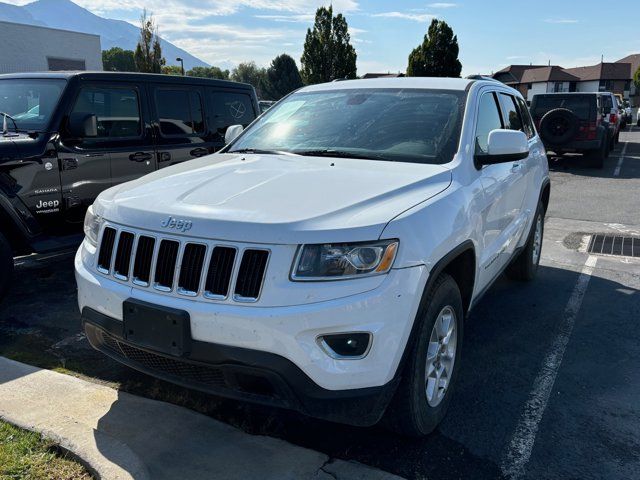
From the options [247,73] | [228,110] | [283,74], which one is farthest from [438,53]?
[247,73]

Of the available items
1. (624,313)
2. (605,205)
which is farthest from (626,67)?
(624,313)

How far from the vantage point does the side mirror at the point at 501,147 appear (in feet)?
10.6

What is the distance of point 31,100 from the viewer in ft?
17.1

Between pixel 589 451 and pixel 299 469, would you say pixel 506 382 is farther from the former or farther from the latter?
pixel 299 469

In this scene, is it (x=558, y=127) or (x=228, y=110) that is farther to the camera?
(x=558, y=127)

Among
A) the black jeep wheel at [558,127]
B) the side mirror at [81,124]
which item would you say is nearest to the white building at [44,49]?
Result: the black jeep wheel at [558,127]

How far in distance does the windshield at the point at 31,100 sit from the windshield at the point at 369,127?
2.19 meters

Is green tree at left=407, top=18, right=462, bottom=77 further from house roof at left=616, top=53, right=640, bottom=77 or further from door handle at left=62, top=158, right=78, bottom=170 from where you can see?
house roof at left=616, top=53, right=640, bottom=77

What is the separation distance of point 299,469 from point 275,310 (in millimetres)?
853

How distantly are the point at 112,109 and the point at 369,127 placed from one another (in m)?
3.15

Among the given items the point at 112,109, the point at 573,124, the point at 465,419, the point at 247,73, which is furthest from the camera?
the point at 247,73

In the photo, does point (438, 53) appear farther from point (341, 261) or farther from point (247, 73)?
point (247, 73)

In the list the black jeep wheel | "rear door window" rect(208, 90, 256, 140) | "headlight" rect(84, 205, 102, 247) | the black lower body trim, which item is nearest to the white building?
the black jeep wheel

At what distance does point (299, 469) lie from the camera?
100 inches
